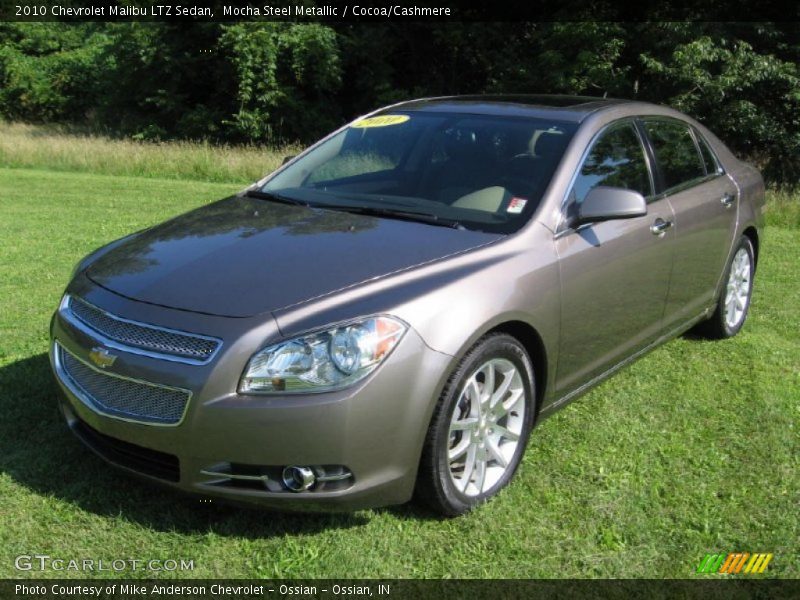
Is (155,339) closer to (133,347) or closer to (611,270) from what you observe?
(133,347)

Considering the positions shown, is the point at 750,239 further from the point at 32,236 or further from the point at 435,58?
the point at 435,58

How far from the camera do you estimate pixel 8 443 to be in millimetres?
3770

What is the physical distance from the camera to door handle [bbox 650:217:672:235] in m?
Result: 4.30

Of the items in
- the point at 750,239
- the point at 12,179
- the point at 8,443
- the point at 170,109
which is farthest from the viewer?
the point at 170,109

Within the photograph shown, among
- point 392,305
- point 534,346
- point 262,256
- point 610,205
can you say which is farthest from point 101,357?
point 610,205

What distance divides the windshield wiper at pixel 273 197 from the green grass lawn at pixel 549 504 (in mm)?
1494

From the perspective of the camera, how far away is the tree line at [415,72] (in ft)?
66.0

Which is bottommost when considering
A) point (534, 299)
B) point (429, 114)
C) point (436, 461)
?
point (436, 461)

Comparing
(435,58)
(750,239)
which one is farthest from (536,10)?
(750,239)

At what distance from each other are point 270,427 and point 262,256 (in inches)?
34.0

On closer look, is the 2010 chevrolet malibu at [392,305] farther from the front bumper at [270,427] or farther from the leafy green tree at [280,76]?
the leafy green tree at [280,76]

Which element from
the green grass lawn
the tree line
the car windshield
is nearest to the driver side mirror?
the car windshield

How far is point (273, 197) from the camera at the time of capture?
4.30 metres

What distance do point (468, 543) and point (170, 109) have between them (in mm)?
26618
